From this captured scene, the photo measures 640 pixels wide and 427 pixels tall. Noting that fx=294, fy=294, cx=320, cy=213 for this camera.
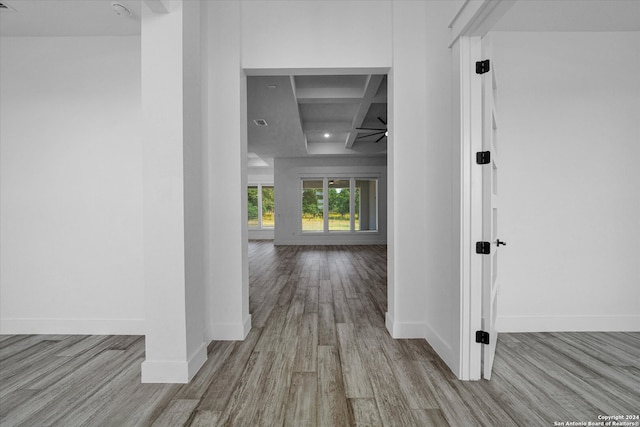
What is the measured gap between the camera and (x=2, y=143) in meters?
2.69

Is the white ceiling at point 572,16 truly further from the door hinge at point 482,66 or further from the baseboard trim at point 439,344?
the baseboard trim at point 439,344

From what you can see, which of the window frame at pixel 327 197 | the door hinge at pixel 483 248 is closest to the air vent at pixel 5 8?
the door hinge at pixel 483 248

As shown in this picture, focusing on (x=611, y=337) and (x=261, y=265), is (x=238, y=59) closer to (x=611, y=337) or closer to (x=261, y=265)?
(x=611, y=337)

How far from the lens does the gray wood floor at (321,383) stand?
1.55 metres

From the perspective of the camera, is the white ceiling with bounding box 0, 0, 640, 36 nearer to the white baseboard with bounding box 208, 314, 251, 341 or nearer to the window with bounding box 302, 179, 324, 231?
the white baseboard with bounding box 208, 314, 251, 341

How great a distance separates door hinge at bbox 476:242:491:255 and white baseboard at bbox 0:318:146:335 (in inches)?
111

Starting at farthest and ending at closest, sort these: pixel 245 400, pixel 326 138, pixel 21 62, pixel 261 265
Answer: pixel 326 138 < pixel 261 265 < pixel 21 62 < pixel 245 400

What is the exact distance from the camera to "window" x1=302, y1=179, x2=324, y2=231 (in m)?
10.1

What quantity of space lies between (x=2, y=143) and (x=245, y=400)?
3.17 m

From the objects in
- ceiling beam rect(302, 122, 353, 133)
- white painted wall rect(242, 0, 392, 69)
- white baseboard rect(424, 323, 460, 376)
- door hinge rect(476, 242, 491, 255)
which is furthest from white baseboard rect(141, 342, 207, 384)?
ceiling beam rect(302, 122, 353, 133)

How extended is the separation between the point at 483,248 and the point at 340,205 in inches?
322

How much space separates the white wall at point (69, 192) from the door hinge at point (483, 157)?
9.08 ft

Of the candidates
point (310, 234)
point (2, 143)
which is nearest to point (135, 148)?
point (2, 143)

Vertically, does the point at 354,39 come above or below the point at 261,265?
above
